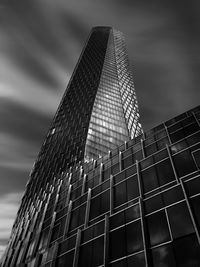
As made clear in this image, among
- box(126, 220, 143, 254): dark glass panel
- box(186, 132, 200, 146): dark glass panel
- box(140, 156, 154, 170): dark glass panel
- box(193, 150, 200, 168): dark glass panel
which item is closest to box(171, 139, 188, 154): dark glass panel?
box(186, 132, 200, 146): dark glass panel

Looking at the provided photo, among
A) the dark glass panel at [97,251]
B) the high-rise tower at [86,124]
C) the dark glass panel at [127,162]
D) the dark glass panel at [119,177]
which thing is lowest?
the dark glass panel at [97,251]

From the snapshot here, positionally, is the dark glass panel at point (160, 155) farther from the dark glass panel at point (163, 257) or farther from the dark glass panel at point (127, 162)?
the dark glass panel at point (163, 257)

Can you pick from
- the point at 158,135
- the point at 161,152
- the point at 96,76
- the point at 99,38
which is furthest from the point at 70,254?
the point at 99,38

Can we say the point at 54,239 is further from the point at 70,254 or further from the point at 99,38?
the point at 99,38

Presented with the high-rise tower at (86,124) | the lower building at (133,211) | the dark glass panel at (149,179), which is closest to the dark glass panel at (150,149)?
the lower building at (133,211)

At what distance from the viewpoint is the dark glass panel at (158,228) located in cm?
1695

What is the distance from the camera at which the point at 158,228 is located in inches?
703

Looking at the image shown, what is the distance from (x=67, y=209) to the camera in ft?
115

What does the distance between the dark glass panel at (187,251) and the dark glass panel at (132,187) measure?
9.63m

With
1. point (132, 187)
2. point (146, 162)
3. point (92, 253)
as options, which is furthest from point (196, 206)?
point (146, 162)

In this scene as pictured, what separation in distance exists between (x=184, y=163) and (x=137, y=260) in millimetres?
10948

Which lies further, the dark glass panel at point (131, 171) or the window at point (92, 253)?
the dark glass panel at point (131, 171)

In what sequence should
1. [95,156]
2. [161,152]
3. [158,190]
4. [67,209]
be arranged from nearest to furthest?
[158,190] < [161,152] < [67,209] < [95,156]

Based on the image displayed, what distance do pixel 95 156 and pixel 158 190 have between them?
38725mm
